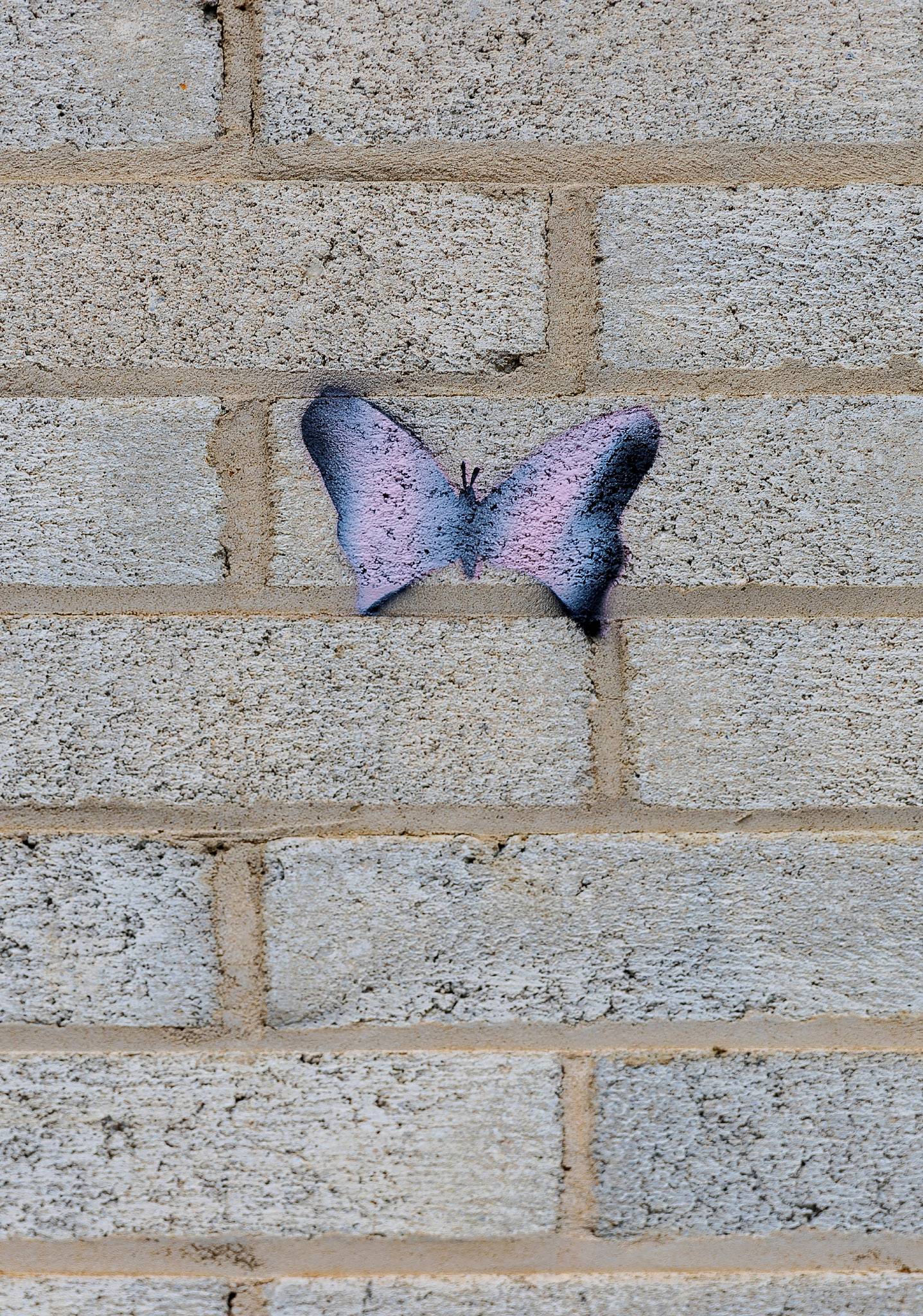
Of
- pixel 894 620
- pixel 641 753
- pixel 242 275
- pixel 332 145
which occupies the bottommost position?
pixel 641 753

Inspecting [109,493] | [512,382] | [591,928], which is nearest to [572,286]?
[512,382]

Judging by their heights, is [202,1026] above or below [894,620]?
below

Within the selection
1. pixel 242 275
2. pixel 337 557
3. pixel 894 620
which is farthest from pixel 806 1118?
pixel 242 275

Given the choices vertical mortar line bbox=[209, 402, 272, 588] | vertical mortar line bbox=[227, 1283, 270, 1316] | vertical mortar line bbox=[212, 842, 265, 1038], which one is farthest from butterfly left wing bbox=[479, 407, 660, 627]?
vertical mortar line bbox=[227, 1283, 270, 1316]

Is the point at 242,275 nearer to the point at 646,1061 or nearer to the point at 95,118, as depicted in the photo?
the point at 95,118

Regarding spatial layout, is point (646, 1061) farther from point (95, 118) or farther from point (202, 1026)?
point (95, 118)
